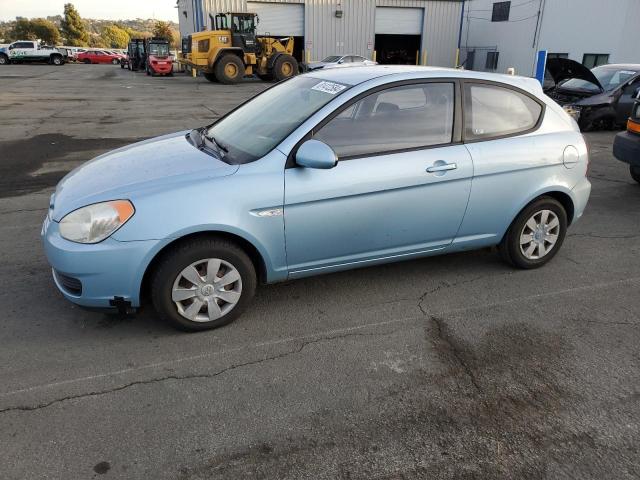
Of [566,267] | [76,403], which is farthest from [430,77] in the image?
[76,403]

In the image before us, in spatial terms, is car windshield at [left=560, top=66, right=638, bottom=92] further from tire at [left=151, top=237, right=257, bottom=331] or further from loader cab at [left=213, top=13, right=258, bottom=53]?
loader cab at [left=213, top=13, right=258, bottom=53]

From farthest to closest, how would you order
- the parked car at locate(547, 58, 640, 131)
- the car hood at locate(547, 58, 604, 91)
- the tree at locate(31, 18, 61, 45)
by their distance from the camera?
the tree at locate(31, 18, 61, 45)
the parked car at locate(547, 58, 640, 131)
the car hood at locate(547, 58, 604, 91)

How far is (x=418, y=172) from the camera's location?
352cm

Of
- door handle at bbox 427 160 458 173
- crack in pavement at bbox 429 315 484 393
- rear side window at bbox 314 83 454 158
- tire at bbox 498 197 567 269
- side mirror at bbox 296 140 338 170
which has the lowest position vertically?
crack in pavement at bbox 429 315 484 393

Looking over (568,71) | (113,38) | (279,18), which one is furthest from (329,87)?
(113,38)

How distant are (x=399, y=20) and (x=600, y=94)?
25981mm

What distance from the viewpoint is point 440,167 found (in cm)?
358

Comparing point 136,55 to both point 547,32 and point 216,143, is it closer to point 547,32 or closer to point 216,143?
point 547,32

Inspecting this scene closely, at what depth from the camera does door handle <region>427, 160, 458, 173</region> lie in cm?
356

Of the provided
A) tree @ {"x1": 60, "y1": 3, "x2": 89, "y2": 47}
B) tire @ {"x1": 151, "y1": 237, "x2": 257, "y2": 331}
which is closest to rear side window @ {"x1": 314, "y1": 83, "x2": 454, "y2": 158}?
tire @ {"x1": 151, "y1": 237, "x2": 257, "y2": 331}

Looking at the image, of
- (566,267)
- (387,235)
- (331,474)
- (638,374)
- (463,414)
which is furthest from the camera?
(566,267)

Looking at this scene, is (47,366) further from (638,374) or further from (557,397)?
(638,374)

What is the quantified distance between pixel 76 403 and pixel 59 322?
93 centimetres

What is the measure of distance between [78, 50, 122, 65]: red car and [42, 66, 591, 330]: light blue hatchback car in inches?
2187
